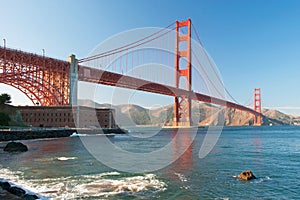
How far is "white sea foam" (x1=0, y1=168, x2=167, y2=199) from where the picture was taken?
31.2 feet

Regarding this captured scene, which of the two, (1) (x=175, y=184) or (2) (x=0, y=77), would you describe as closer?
(1) (x=175, y=184)

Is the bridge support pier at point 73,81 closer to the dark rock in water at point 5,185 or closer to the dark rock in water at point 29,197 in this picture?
the dark rock in water at point 5,185

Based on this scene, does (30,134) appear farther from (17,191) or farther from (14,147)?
(17,191)

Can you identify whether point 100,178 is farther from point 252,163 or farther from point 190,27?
point 190,27

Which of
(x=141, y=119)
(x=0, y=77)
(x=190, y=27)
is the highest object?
(x=190, y=27)

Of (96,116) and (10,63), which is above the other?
(10,63)

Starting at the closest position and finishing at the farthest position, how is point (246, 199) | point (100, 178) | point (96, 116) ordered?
1. point (246, 199)
2. point (100, 178)
3. point (96, 116)

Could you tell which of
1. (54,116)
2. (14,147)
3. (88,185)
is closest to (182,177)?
(88,185)

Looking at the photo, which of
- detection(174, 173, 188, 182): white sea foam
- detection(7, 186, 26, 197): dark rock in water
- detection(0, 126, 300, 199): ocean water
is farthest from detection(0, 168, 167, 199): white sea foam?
detection(174, 173, 188, 182): white sea foam

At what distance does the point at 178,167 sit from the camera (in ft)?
50.5

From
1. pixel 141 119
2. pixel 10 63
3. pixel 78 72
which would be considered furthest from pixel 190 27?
pixel 141 119

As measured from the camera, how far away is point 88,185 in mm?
10781

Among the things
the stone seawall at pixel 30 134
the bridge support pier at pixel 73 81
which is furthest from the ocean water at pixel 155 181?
the bridge support pier at pixel 73 81

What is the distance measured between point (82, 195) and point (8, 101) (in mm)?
42501
